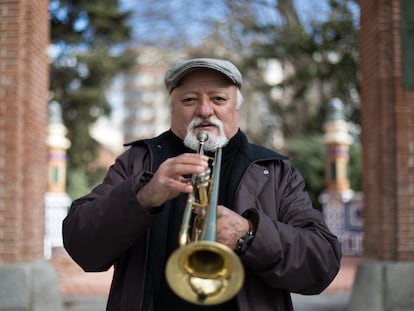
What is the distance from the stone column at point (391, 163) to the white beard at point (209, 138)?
10.7ft

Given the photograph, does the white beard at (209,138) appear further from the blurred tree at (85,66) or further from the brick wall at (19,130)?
the blurred tree at (85,66)

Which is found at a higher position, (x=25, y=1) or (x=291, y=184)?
(x=25, y=1)

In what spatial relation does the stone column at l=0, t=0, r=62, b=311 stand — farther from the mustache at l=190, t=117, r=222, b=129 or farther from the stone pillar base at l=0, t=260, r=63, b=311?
the mustache at l=190, t=117, r=222, b=129

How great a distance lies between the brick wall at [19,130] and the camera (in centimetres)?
499

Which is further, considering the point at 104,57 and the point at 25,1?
the point at 104,57

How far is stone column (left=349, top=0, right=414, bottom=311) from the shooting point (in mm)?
5051

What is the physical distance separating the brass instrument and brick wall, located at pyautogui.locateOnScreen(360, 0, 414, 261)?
3616 millimetres

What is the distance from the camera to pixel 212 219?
185cm

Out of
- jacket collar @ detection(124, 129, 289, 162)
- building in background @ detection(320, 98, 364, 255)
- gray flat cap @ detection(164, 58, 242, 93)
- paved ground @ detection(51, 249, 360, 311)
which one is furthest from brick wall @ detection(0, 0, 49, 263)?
building in background @ detection(320, 98, 364, 255)

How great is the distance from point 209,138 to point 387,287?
3.49 metres

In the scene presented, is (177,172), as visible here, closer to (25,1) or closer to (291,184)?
(291,184)

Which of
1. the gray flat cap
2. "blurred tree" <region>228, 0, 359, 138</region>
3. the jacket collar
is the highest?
"blurred tree" <region>228, 0, 359, 138</region>

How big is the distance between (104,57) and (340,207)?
34.0 ft

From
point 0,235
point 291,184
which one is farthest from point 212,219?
point 0,235
